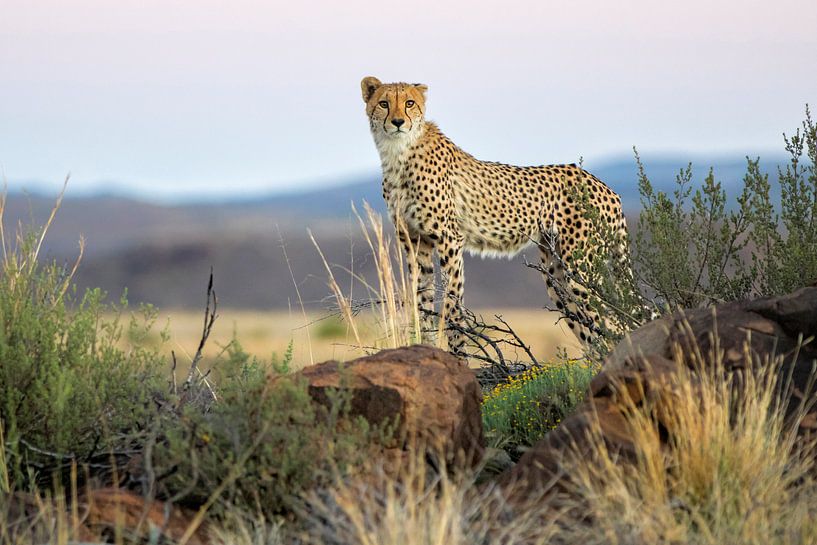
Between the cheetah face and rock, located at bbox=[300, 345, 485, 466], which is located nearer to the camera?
rock, located at bbox=[300, 345, 485, 466]

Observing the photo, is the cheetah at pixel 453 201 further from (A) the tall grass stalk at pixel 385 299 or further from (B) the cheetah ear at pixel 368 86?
(A) the tall grass stalk at pixel 385 299

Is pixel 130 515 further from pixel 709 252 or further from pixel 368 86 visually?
pixel 368 86

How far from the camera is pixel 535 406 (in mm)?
5520

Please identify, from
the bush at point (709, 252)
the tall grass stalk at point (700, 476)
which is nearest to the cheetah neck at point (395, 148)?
the bush at point (709, 252)

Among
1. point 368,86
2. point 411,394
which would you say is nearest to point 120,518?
point 411,394

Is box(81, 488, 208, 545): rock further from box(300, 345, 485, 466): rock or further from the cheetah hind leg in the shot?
the cheetah hind leg

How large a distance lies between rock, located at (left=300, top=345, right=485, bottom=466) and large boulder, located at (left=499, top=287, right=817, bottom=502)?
30cm

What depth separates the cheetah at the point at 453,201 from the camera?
28.1 feet

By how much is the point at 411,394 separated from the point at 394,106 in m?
4.78

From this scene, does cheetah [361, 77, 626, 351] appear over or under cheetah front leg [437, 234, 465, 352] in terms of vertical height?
over

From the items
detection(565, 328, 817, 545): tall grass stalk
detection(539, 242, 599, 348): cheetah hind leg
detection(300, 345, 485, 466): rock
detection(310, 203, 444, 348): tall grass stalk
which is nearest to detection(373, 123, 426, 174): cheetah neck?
detection(539, 242, 599, 348): cheetah hind leg

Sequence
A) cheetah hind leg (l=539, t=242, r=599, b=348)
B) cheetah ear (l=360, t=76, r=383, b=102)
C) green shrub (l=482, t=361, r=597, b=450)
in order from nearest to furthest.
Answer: green shrub (l=482, t=361, r=597, b=450)
cheetah hind leg (l=539, t=242, r=599, b=348)
cheetah ear (l=360, t=76, r=383, b=102)

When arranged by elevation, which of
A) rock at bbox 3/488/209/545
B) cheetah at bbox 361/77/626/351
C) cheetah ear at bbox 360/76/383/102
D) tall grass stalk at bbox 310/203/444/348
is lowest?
rock at bbox 3/488/209/545

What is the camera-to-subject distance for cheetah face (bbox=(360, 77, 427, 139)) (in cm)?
849
